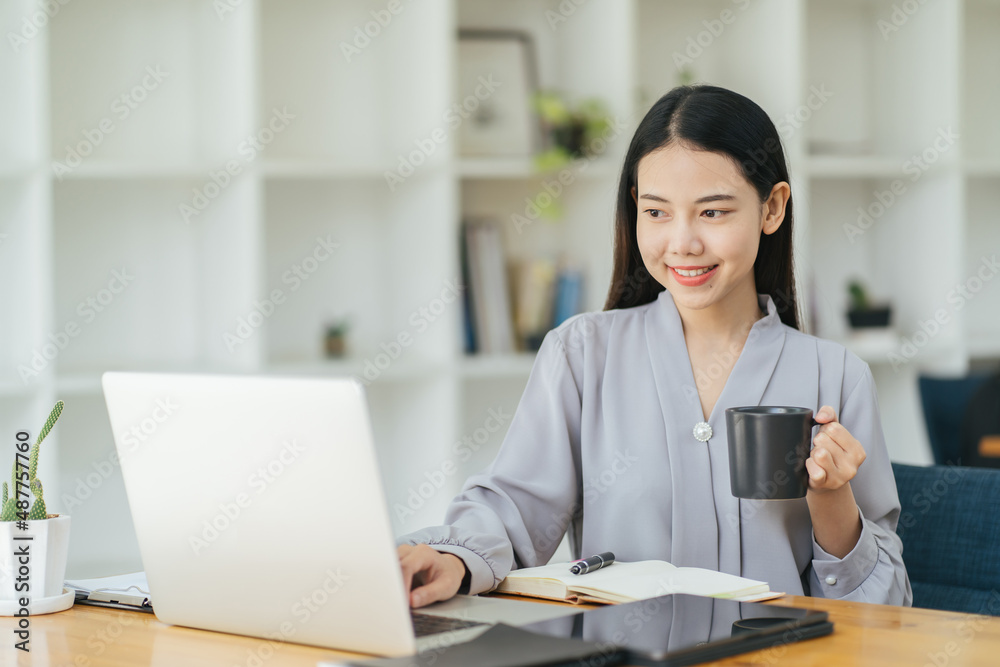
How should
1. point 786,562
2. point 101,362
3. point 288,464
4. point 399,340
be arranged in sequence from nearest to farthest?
point 288,464
point 786,562
point 101,362
point 399,340

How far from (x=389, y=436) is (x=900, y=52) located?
6.59 ft

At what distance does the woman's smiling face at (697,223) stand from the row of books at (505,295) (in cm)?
149

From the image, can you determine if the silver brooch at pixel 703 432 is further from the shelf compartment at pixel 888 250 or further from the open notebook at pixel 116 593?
the shelf compartment at pixel 888 250

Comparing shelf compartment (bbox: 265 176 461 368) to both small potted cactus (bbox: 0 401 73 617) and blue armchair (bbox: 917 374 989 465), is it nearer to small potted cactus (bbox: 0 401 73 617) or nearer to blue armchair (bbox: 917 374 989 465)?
blue armchair (bbox: 917 374 989 465)

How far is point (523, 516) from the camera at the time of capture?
149cm

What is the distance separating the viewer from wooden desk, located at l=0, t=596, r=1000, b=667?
96 centimetres

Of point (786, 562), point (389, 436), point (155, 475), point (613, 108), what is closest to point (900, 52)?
point (613, 108)

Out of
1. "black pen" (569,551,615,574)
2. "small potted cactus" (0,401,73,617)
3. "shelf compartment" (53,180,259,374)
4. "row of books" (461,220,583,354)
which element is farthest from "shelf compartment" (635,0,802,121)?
"small potted cactus" (0,401,73,617)

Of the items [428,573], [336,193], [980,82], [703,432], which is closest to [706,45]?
[980,82]

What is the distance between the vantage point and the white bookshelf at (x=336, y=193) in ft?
8.93

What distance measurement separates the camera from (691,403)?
5.11 feet

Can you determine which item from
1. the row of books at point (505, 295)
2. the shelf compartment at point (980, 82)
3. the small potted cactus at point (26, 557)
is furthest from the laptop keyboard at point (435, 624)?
Result: the shelf compartment at point (980, 82)

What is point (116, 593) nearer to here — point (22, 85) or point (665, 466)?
point (665, 466)

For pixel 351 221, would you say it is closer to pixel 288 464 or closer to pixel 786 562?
pixel 786 562
